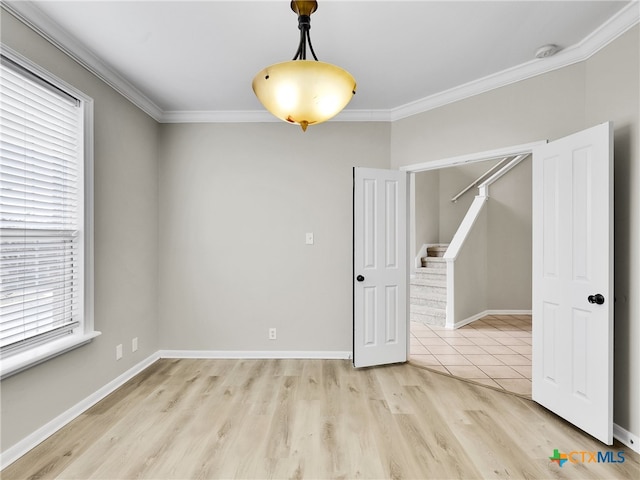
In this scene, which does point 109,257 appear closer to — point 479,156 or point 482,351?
point 479,156

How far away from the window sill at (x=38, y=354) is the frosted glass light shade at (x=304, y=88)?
203 centimetres

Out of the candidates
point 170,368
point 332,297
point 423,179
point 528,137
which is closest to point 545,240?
point 528,137

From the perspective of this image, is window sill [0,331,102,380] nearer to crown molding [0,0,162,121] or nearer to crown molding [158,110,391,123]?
crown molding [0,0,162,121]

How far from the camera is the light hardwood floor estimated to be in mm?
1909

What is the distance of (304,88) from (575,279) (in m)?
2.19

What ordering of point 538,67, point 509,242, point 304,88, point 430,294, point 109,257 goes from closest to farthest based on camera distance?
point 304,88
point 538,67
point 109,257
point 430,294
point 509,242

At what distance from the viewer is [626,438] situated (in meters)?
2.14

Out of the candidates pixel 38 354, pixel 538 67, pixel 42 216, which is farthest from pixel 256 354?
pixel 538 67

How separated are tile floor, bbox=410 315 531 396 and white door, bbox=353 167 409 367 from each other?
0.49m

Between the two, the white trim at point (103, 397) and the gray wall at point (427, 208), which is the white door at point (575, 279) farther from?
the gray wall at point (427, 208)

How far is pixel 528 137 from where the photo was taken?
2793mm

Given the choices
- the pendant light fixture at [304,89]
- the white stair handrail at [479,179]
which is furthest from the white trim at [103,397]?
the white stair handrail at [479,179]

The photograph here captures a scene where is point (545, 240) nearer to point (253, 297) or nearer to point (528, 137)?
point (528, 137)

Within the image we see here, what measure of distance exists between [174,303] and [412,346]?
280 cm
